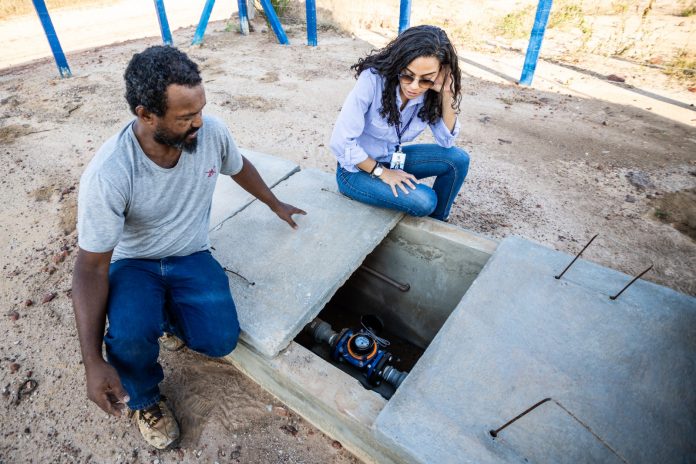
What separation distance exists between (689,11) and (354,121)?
37.1 ft

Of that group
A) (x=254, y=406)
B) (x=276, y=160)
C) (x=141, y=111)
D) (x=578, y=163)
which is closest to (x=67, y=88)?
(x=276, y=160)

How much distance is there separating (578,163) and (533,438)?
365 centimetres

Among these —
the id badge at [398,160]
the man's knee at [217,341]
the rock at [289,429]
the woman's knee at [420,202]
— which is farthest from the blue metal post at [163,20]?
the rock at [289,429]

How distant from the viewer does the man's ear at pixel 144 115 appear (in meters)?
1.62

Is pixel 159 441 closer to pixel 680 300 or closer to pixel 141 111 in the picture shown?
pixel 141 111

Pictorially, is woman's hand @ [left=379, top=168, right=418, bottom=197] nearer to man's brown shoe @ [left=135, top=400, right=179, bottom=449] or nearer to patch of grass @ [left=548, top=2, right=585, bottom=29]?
man's brown shoe @ [left=135, top=400, right=179, bottom=449]

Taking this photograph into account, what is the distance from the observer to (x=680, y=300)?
6.26 ft

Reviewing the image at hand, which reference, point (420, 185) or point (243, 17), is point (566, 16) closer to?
point (243, 17)

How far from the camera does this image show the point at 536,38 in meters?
5.99

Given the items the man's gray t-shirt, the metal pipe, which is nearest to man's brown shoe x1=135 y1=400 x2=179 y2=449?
the man's gray t-shirt

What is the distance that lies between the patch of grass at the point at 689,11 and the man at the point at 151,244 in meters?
11.8

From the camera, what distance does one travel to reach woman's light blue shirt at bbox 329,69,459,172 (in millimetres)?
2342

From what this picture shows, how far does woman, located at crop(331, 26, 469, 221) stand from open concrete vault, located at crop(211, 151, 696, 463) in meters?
0.19

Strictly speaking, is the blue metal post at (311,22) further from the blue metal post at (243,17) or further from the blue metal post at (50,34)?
the blue metal post at (50,34)
